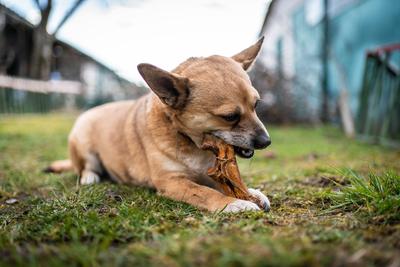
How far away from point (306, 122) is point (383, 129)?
5752 mm

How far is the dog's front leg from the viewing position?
2828 mm

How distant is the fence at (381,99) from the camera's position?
6809 millimetres

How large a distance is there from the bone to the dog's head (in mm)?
88

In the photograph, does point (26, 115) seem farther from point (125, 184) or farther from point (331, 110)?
point (125, 184)

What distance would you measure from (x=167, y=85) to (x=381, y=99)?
5.36 metres

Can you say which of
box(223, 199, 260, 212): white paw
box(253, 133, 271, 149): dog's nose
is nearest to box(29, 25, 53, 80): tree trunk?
box(253, 133, 271, 149): dog's nose

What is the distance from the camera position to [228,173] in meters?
3.08

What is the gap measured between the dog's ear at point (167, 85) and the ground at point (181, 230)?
2.75 ft

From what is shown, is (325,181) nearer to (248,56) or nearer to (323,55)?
(248,56)

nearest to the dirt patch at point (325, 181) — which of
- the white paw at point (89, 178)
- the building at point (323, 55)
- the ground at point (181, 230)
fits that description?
the ground at point (181, 230)

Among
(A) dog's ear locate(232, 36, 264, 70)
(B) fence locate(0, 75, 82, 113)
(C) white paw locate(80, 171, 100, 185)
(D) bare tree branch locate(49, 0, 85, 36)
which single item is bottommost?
(B) fence locate(0, 75, 82, 113)

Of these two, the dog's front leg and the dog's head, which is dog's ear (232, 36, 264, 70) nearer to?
the dog's head

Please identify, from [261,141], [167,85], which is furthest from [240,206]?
[167,85]

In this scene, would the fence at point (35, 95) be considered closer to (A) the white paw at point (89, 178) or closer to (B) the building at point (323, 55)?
(B) the building at point (323, 55)
